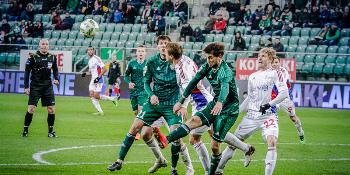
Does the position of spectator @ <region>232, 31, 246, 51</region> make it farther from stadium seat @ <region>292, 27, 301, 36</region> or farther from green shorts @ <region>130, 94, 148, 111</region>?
green shorts @ <region>130, 94, 148, 111</region>

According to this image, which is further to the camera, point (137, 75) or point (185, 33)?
point (185, 33)

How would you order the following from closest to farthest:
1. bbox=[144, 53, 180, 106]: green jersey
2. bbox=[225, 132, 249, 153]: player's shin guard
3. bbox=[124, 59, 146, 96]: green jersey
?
bbox=[225, 132, 249, 153]: player's shin guard
bbox=[144, 53, 180, 106]: green jersey
bbox=[124, 59, 146, 96]: green jersey

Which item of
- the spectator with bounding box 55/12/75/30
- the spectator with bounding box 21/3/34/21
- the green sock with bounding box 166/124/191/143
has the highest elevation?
the spectator with bounding box 21/3/34/21

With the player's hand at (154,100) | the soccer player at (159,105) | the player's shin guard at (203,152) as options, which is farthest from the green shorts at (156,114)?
the player's shin guard at (203,152)

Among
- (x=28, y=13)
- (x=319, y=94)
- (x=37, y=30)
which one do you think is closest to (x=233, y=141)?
(x=319, y=94)

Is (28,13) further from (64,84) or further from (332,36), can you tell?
(332,36)

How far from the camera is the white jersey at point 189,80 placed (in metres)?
11.7

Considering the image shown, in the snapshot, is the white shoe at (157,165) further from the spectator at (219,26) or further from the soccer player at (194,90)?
the spectator at (219,26)

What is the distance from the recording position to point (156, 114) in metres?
11.9

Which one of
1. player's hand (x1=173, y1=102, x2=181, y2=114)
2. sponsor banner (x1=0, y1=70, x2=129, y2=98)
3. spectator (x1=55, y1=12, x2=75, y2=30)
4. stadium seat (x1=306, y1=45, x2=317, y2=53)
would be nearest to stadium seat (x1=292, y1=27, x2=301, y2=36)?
stadium seat (x1=306, y1=45, x2=317, y2=53)

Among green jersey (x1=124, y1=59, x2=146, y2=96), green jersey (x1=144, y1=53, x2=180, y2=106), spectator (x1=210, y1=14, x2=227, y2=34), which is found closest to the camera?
green jersey (x1=144, y1=53, x2=180, y2=106)

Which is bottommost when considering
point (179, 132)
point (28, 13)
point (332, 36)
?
point (179, 132)

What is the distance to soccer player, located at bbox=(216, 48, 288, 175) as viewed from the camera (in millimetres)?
11422

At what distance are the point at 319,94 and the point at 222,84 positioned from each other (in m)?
19.3
